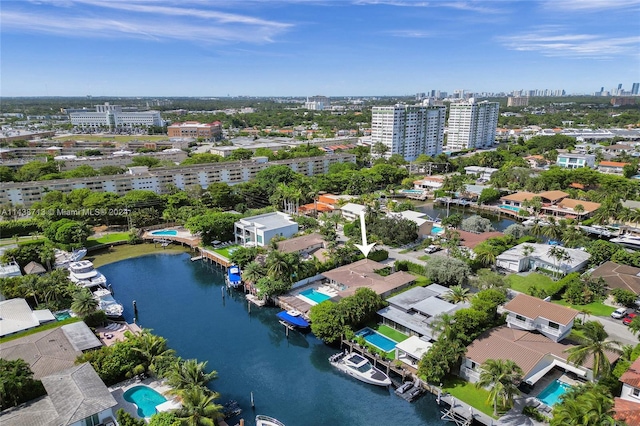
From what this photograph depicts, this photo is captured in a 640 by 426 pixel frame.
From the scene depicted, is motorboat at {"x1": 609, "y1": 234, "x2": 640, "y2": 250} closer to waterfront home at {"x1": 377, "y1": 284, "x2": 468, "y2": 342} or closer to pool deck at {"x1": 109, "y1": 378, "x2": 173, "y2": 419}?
waterfront home at {"x1": 377, "y1": 284, "x2": 468, "y2": 342}

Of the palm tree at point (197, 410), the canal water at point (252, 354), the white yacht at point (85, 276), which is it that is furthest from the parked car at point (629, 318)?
the white yacht at point (85, 276)

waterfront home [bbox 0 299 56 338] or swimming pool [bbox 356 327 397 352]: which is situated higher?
waterfront home [bbox 0 299 56 338]

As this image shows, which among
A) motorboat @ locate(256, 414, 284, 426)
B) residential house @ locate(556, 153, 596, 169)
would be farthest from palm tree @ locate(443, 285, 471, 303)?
residential house @ locate(556, 153, 596, 169)

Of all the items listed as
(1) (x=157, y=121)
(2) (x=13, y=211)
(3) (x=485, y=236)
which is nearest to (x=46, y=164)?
(2) (x=13, y=211)

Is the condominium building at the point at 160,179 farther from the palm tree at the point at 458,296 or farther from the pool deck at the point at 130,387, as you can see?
the palm tree at the point at 458,296

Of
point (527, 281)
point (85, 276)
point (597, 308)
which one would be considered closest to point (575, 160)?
point (527, 281)

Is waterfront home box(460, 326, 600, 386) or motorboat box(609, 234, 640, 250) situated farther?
motorboat box(609, 234, 640, 250)

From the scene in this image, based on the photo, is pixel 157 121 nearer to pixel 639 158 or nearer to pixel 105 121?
pixel 105 121
